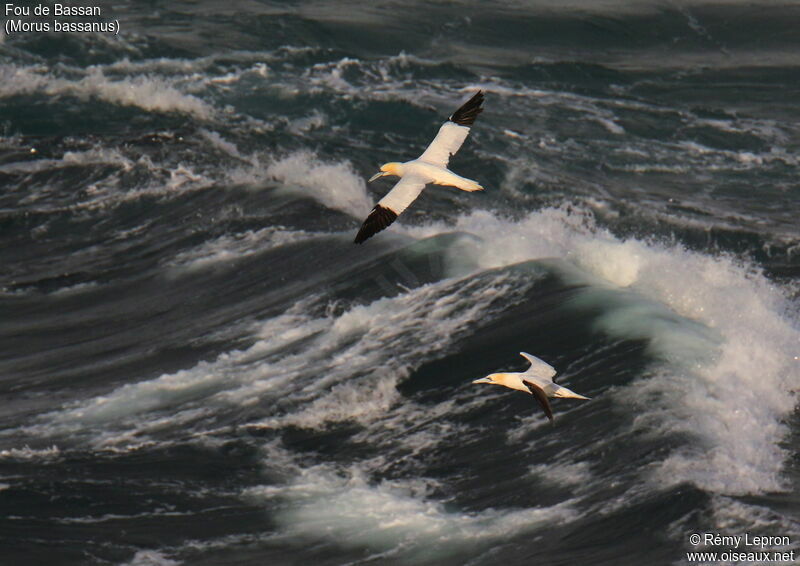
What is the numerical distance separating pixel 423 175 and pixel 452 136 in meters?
1.14

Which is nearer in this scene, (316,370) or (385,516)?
(385,516)

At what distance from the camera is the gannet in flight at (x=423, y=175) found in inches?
511

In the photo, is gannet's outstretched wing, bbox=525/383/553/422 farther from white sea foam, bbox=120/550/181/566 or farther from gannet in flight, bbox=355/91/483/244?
white sea foam, bbox=120/550/181/566

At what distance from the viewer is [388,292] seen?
18125 mm

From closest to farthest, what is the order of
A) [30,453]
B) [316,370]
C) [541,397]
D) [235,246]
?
1. [541,397]
2. [30,453]
3. [316,370]
4. [235,246]

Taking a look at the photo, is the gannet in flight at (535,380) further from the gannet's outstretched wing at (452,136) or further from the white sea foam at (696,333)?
the gannet's outstretched wing at (452,136)

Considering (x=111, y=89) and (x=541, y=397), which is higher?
(x=111, y=89)

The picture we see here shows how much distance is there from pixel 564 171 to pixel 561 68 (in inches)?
245

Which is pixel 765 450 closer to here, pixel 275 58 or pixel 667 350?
pixel 667 350

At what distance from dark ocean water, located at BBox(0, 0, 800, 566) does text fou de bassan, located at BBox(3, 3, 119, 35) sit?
0.70 metres

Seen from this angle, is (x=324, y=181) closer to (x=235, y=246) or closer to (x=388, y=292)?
(x=235, y=246)

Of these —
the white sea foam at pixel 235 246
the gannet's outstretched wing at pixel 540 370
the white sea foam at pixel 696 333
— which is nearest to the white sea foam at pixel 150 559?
the gannet's outstretched wing at pixel 540 370

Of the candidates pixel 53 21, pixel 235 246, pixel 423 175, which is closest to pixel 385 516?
pixel 423 175

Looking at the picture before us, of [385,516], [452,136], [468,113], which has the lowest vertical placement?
[385,516]
